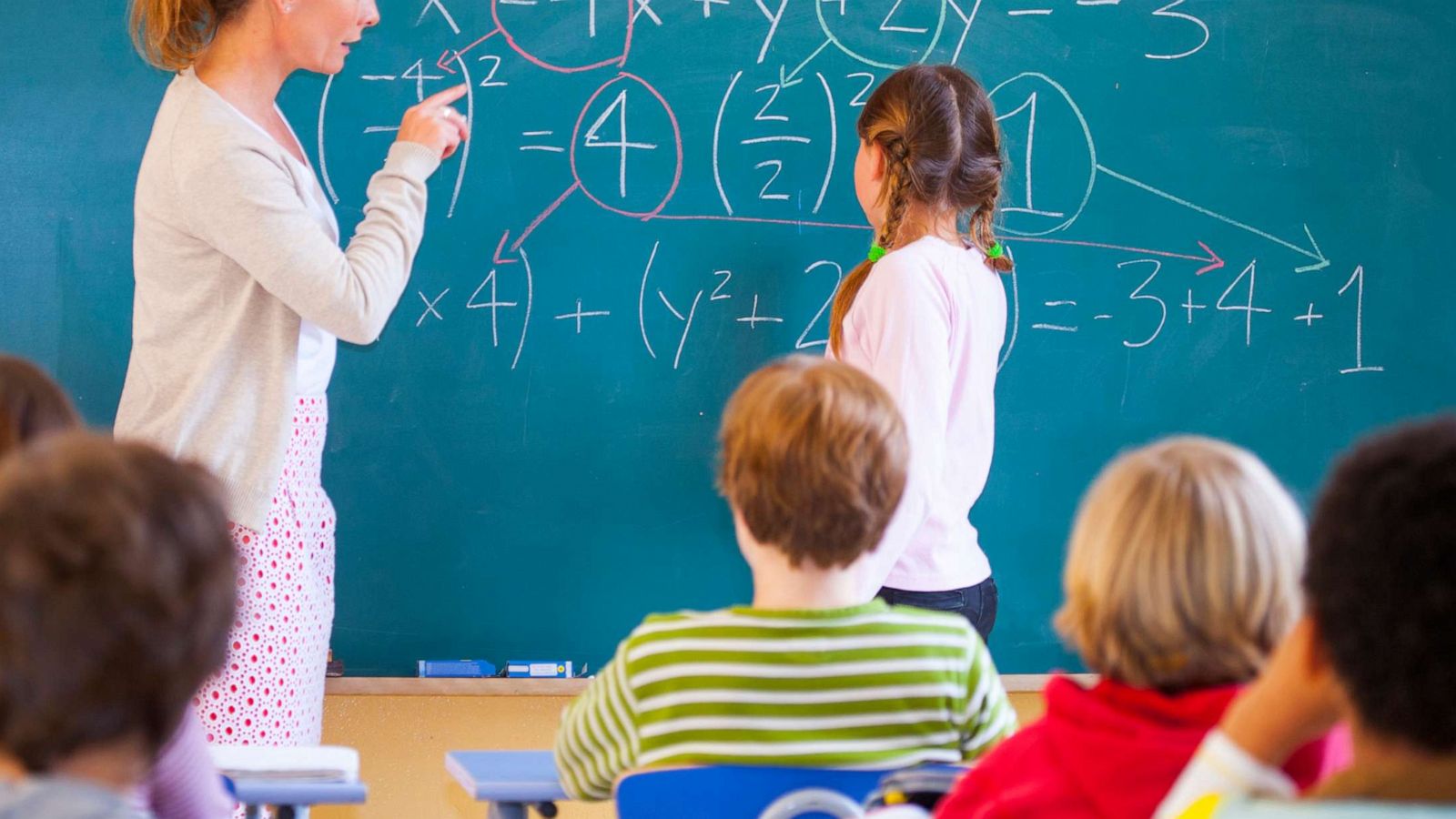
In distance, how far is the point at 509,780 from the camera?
1.83 meters

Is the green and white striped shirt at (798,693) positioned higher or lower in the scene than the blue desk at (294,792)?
higher

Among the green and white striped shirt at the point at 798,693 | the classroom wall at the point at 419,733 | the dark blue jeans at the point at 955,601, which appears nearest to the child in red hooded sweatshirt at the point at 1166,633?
the green and white striped shirt at the point at 798,693

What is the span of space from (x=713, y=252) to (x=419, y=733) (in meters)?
1.14

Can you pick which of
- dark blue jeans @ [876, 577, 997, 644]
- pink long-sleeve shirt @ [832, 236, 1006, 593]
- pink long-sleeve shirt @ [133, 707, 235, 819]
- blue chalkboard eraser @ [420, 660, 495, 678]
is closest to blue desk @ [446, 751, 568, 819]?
pink long-sleeve shirt @ [133, 707, 235, 819]

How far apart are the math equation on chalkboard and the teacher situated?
50cm

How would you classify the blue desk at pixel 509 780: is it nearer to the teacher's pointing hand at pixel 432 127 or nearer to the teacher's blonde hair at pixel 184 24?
the teacher's pointing hand at pixel 432 127

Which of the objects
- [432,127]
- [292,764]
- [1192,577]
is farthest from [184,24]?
[1192,577]

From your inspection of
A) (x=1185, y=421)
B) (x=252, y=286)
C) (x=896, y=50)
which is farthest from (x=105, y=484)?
(x=1185, y=421)

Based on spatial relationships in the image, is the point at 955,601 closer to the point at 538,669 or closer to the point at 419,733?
the point at 538,669

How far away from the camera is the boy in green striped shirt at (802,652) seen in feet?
5.30

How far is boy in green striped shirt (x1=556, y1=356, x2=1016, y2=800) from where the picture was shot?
162 cm

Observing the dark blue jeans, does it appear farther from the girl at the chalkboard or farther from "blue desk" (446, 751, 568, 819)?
"blue desk" (446, 751, 568, 819)

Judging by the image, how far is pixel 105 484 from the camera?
1045mm

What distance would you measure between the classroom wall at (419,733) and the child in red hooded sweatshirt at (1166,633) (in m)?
1.77
